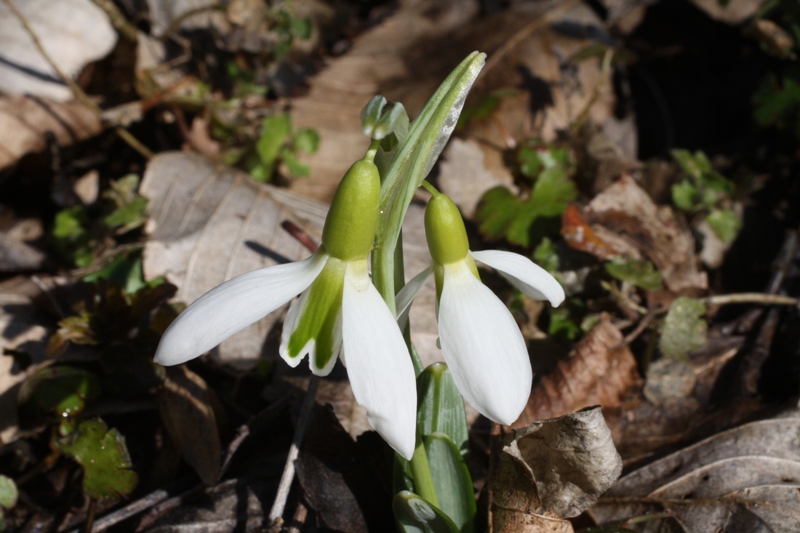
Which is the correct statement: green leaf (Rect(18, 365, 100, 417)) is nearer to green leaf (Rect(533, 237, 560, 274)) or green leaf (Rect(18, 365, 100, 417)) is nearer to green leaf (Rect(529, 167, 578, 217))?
green leaf (Rect(533, 237, 560, 274))

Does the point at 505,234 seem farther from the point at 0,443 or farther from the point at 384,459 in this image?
the point at 0,443

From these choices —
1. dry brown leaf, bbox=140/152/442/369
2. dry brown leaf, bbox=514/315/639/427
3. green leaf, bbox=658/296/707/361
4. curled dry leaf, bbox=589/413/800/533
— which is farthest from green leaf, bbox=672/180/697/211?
curled dry leaf, bbox=589/413/800/533

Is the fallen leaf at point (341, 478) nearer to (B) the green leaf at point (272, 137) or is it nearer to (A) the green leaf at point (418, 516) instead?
(A) the green leaf at point (418, 516)

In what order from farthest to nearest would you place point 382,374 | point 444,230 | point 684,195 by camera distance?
point 684,195, point 444,230, point 382,374

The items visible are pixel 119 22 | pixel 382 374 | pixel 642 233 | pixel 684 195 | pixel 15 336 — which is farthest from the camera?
pixel 119 22

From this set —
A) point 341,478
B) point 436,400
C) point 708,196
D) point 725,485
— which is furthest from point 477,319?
point 708,196

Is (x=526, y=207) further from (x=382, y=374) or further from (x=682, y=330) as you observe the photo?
(x=382, y=374)

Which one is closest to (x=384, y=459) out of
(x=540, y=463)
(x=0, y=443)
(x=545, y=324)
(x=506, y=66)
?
(x=540, y=463)

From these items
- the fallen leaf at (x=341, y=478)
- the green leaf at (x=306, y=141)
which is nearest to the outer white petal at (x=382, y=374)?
the fallen leaf at (x=341, y=478)
